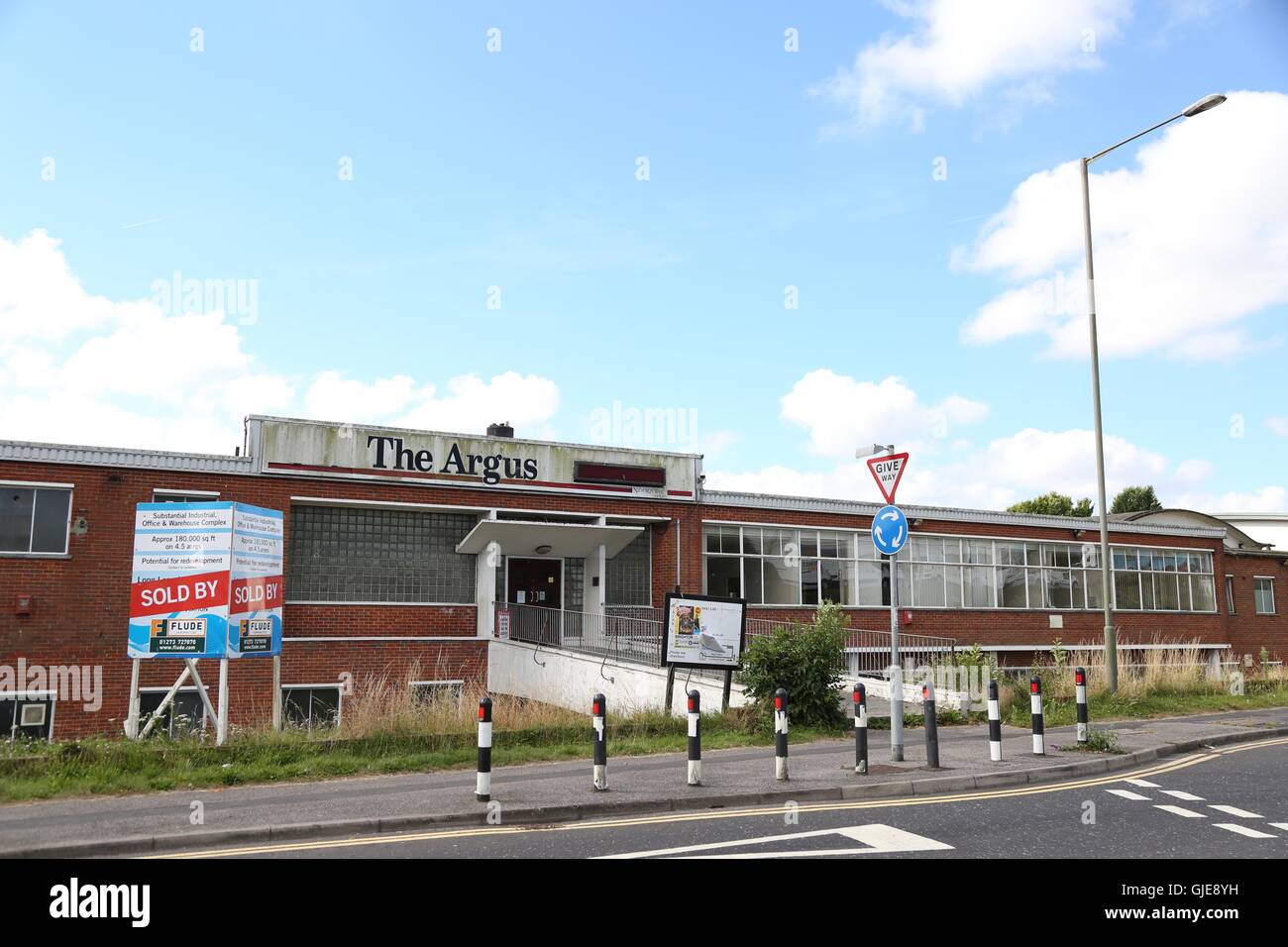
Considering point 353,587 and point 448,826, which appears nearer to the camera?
point 448,826

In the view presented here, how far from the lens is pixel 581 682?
22.1 meters

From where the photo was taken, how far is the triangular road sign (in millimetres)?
12227

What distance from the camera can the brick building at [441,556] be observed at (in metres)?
21.5

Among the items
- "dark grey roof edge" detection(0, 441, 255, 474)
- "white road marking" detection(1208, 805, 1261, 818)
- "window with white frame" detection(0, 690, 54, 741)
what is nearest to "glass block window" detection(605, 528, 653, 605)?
"dark grey roof edge" detection(0, 441, 255, 474)

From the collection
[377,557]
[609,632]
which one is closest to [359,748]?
[609,632]

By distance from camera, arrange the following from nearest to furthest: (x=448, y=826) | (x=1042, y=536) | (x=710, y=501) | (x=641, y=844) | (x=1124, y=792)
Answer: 1. (x=641, y=844)
2. (x=448, y=826)
3. (x=1124, y=792)
4. (x=710, y=501)
5. (x=1042, y=536)

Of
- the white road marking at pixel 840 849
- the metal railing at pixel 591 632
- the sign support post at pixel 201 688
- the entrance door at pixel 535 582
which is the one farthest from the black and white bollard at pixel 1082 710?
the entrance door at pixel 535 582

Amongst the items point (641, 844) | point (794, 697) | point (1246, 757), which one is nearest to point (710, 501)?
point (794, 697)

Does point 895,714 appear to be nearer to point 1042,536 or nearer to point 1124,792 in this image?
point 1124,792

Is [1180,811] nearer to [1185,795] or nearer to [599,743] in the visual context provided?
[1185,795]

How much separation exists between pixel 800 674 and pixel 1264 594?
3493 cm
